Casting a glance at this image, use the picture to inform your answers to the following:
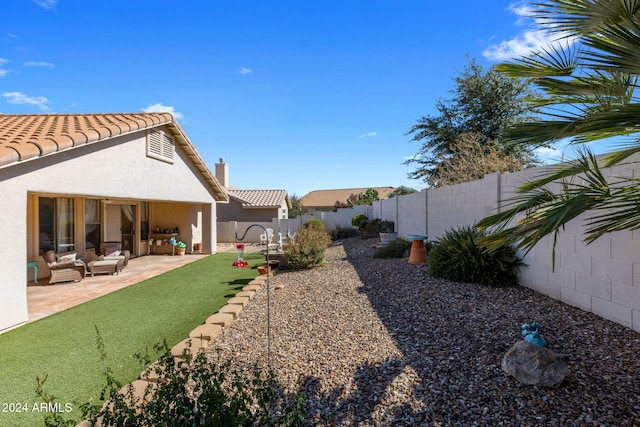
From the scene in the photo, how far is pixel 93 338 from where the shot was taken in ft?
17.8

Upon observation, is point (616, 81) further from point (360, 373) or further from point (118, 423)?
point (118, 423)

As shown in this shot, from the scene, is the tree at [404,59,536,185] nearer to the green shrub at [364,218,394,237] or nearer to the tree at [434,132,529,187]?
the tree at [434,132,529,187]

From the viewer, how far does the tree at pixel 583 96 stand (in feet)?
8.41

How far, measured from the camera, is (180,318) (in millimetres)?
6395

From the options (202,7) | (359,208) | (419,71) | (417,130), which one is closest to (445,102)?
(417,130)

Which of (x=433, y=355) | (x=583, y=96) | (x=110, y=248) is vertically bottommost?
(x=433, y=355)

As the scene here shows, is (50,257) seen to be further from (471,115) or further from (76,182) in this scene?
(471,115)

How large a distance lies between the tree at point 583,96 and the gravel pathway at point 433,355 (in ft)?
4.78

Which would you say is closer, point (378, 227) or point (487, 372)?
point (487, 372)

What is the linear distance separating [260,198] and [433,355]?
25.7 meters

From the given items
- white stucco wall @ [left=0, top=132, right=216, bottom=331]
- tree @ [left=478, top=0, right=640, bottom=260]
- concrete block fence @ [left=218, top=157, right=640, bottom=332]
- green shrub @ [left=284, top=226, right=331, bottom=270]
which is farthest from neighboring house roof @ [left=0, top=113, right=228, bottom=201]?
concrete block fence @ [left=218, top=157, right=640, bottom=332]

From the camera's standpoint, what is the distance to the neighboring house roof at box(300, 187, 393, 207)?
193 feet

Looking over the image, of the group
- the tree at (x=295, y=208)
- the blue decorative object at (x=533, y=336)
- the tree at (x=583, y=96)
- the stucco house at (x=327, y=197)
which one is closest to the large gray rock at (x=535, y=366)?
the blue decorative object at (x=533, y=336)

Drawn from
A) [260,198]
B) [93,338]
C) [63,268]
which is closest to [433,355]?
[93,338]
